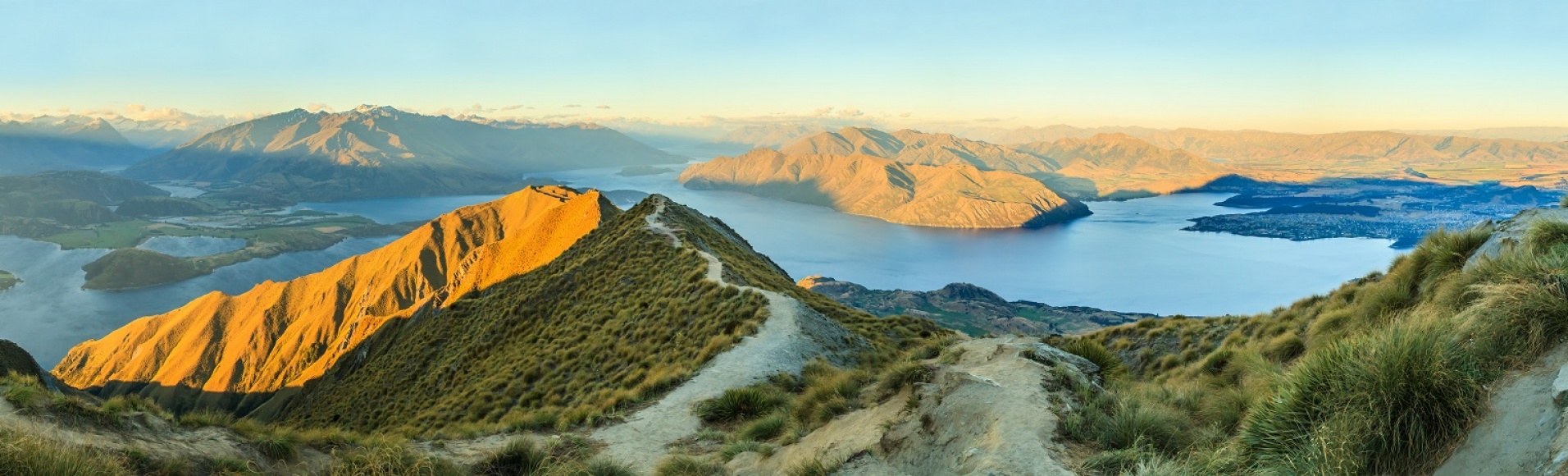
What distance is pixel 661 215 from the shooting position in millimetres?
49219

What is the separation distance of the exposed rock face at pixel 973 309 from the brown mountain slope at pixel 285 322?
68075mm

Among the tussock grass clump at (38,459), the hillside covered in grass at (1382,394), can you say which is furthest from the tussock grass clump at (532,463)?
the hillside covered in grass at (1382,394)

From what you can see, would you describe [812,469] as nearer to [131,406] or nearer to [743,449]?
[743,449]

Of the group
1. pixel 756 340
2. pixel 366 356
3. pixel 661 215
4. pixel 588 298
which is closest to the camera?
pixel 756 340

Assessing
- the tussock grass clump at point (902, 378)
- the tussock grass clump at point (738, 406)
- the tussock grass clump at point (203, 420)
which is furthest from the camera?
the tussock grass clump at point (738, 406)

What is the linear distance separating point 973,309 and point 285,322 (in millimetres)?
132099

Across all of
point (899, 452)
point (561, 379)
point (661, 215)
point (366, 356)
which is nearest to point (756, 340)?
point (561, 379)

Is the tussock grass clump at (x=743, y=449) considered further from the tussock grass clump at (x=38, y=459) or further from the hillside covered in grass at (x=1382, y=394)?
the tussock grass clump at (x=38, y=459)

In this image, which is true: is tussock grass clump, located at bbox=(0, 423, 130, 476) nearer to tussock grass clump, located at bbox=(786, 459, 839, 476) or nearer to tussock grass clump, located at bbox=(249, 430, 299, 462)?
tussock grass clump, located at bbox=(249, 430, 299, 462)

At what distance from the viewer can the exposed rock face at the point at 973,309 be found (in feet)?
445

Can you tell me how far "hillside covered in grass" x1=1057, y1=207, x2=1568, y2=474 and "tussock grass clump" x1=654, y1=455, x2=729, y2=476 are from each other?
545cm

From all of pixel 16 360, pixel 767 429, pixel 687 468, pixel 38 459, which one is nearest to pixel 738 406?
pixel 767 429

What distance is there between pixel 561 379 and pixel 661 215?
82.6ft

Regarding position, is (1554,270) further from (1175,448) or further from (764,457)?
(764,457)
